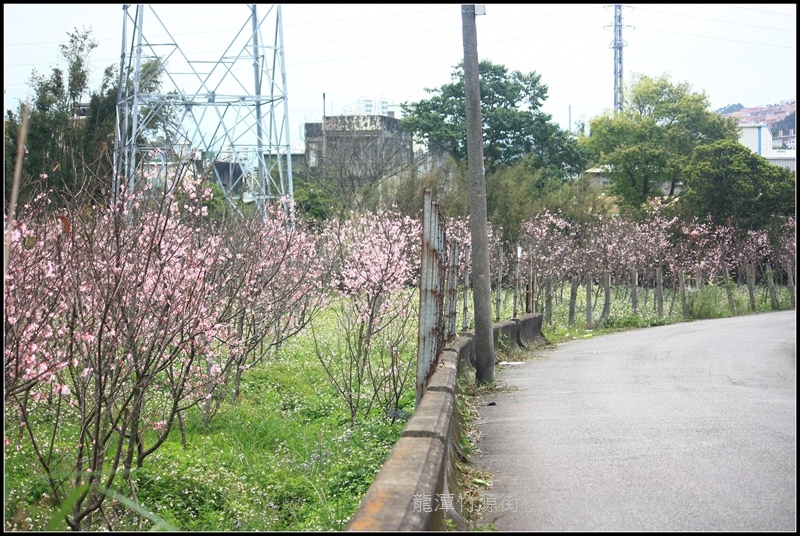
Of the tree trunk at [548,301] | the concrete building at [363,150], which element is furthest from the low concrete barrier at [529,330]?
the concrete building at [363,150]

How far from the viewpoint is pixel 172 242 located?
8078mm

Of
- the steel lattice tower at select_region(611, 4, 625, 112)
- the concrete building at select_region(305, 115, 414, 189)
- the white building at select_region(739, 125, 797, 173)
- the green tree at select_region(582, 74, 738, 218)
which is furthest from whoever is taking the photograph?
the steel lattice tower at select_region(611, 4, 625, 112)

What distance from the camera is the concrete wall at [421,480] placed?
4340 millimetres

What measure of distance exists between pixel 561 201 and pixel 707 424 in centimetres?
3749

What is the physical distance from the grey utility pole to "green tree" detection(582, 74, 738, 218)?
38014mm

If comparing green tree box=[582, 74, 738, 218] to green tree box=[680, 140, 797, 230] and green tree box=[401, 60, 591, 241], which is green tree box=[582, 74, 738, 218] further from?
green tree box=[680, 140, 797, 230]

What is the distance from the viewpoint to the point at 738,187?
3962 centimetres

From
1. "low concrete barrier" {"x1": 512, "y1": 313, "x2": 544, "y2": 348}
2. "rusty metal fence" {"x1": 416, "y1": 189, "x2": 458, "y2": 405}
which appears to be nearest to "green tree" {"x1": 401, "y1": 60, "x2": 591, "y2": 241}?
"low concrete barrier" {"x1": 512, "y1": 313, "x2": 544, "y2": 348}

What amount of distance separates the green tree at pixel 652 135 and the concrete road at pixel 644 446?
3800 centimetres

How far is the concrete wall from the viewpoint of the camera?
14.2ft

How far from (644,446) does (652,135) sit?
5314cm

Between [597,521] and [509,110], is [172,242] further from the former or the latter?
[509,110]

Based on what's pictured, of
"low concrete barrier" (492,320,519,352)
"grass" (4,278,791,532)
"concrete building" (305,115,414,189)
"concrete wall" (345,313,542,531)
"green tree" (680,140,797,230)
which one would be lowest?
"grass" (4,278,791,532)

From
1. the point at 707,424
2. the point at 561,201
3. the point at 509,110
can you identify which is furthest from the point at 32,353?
the point at 509,110
